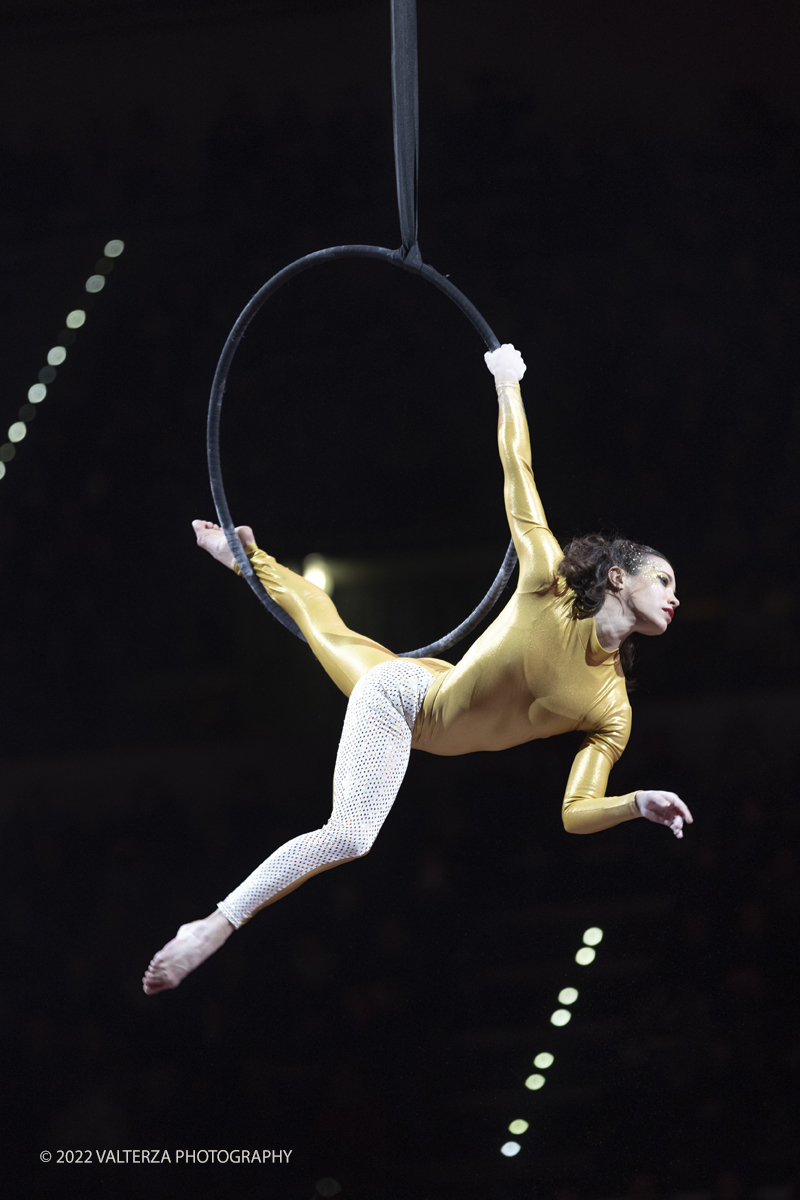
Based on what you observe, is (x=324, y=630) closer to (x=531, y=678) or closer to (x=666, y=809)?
(x=531, y=678)

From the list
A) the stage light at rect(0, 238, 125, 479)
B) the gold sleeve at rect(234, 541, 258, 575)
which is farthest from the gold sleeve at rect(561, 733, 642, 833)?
the stage light at rect(0, 238, 125, 479)

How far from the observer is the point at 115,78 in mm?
3977

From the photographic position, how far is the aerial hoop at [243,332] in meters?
2.61

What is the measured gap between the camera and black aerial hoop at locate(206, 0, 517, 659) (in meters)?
2.35

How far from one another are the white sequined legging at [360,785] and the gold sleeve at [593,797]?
38 cm

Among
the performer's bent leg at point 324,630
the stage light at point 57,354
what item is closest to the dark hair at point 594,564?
the performer's bent leg at point 324,630

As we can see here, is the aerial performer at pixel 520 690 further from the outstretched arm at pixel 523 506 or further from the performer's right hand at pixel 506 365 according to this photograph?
the performer's right hand at pixel 506 365

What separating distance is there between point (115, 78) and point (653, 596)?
2.99m

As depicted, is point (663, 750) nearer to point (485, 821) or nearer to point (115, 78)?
point (485, 821)

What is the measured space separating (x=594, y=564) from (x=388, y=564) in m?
1.43

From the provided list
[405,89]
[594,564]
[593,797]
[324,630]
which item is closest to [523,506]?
[594,564]

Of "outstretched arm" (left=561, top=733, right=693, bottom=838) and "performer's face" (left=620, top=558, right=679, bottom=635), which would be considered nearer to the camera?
"outstretched arm" (left=561, top=733, right=693, bottom=838)

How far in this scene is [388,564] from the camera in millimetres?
3742

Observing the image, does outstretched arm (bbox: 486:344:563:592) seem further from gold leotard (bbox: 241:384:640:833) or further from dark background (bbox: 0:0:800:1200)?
dark background (bbox: 0:0:800:1200)
